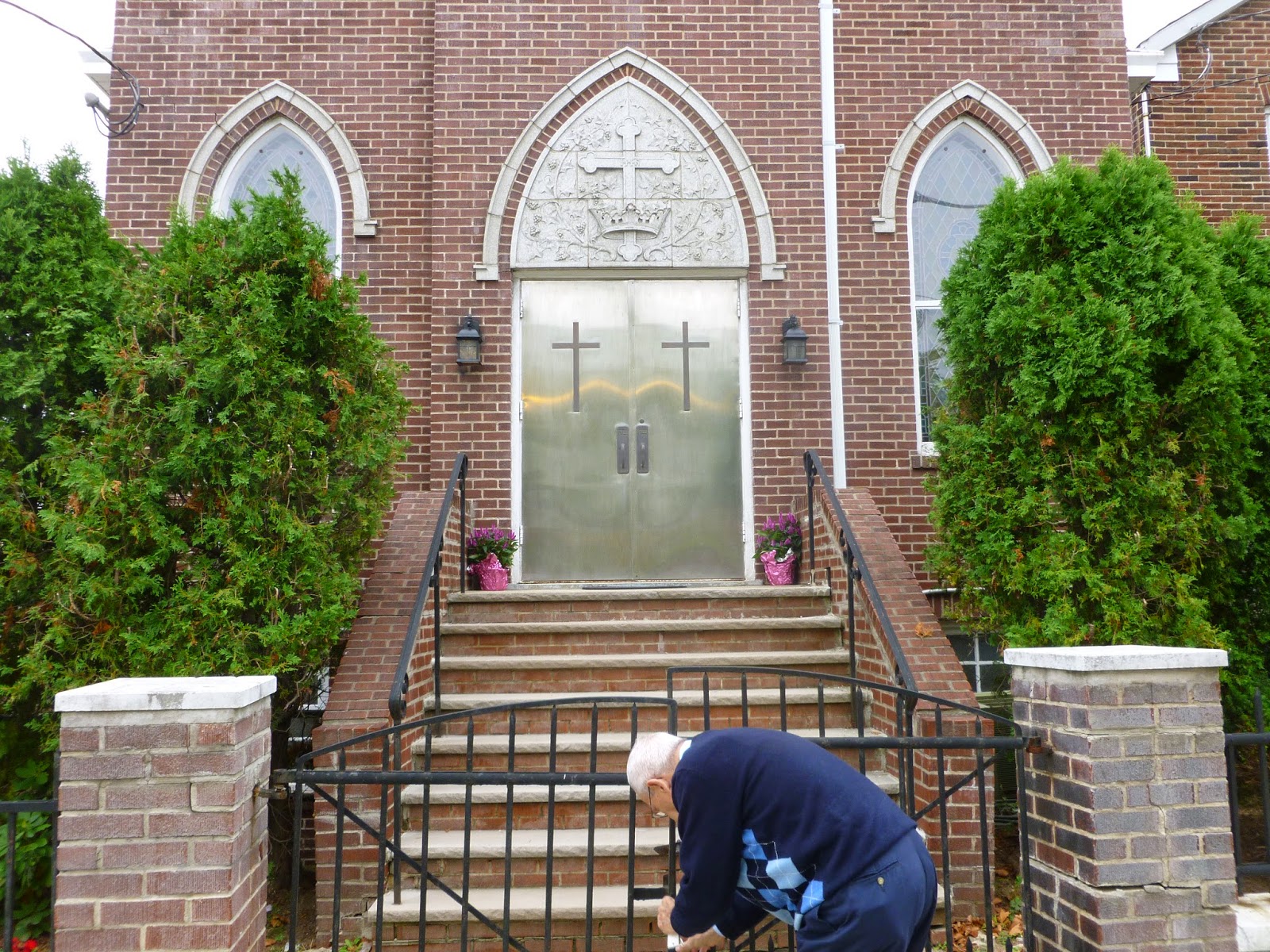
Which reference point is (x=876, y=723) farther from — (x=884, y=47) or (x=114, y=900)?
(x=884, y=47)

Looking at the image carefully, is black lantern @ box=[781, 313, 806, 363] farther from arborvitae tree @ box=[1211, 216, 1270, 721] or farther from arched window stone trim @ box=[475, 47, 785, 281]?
arborvitae tree @ box=[1211, 216, 1270, 721]

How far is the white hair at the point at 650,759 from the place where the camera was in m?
2.43

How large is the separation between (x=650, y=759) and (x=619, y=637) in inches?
135

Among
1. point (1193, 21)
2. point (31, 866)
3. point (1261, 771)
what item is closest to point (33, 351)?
point (31, 866)

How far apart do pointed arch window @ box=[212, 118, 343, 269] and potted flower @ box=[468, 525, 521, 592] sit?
298 centimetres

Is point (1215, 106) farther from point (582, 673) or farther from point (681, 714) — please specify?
point (582, 673)

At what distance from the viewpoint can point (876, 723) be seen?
5375 millimetres

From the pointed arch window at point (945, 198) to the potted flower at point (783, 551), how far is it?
2316 mm

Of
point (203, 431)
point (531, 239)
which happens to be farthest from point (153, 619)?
point (531, 239)

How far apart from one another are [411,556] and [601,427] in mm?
2388

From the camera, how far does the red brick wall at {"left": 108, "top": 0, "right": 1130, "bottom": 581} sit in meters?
7.75

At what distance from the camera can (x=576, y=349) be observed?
7887mm

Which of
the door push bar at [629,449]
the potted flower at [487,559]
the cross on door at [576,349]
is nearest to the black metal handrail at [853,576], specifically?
the door push bar at [629,449]

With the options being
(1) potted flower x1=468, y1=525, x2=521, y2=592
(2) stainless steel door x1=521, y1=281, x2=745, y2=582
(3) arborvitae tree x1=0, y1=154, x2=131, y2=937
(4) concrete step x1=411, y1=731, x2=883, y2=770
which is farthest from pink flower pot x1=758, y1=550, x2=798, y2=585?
(3) arborvitae tree x1=0, y1=154, x2=131, y2=937
